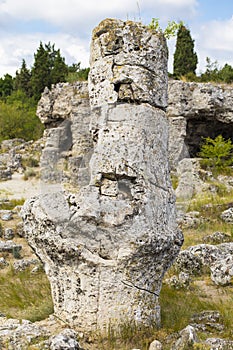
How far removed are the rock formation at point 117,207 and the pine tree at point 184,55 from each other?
79.6ft

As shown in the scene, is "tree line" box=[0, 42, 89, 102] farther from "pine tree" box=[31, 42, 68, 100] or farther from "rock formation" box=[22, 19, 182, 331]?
"rock formation" box=[22, 19, 182, 331]

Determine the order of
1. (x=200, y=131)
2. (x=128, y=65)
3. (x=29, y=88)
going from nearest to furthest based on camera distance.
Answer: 1. (x=128, y=65)
2. (x=200, y=131)
3. (x=29, y=88)

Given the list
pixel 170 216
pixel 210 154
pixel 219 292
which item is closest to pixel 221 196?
pixel 210 154

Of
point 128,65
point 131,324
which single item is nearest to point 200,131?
point 128,65

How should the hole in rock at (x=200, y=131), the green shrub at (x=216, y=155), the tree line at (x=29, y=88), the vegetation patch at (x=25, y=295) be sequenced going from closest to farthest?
the vegetation patch at (x=25, y=295) < the green shrub at (x=216, y=155) < the hole in rock at (x=200, y=131) < the tree line at (x=29, y=88)

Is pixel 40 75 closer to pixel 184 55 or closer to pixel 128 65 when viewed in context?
pixel 184 55

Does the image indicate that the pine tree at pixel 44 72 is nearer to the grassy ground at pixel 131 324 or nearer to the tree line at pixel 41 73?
the tree line at pixel 41 73

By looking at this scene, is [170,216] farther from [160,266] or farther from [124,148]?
[124,148]

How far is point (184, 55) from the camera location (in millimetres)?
28016

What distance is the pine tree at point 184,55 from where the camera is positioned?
27781 millimetres

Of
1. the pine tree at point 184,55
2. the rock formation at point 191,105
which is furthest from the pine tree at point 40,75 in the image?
the rock formation at point 191,105

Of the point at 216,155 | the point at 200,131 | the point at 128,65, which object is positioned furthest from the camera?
the point at 200,131

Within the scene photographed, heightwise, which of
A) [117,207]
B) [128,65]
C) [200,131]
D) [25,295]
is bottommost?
[25,295]

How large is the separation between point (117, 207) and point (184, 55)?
2575 cm
